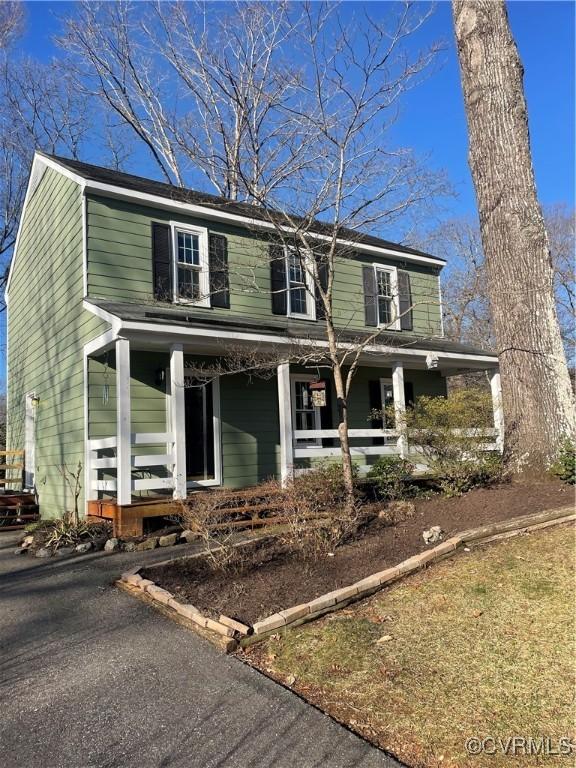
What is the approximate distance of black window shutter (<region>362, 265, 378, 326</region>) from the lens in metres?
13.2

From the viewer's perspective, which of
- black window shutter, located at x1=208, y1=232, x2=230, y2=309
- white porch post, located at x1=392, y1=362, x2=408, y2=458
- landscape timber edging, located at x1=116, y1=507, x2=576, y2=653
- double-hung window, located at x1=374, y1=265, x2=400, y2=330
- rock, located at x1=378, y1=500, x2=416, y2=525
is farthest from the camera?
double-hung window, located at x1=374, y1=265, x2=400, y2=330

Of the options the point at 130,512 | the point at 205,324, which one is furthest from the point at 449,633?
the point at 205,324

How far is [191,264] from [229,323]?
6.86 feet

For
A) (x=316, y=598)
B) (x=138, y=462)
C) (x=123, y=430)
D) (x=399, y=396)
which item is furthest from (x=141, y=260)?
(x=316, y=598)

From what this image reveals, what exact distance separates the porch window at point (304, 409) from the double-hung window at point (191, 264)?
8.86 ft

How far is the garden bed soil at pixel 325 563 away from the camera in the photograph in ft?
15.4

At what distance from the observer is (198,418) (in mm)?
10273

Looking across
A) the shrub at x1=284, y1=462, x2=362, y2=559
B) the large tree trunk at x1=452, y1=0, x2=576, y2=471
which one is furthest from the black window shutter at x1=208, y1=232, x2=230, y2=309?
the large tree trunk at x1=452, y1=0, x2=576, y2=471

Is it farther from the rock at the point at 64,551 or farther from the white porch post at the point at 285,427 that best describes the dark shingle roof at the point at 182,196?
the rock at the point at 64,551

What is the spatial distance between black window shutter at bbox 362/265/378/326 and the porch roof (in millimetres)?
910

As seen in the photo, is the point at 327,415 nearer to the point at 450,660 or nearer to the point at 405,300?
the point at 405,300

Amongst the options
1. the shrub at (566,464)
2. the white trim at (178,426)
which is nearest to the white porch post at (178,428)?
the white trim at (178,426)

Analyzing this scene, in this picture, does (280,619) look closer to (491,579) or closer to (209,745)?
(209,745)

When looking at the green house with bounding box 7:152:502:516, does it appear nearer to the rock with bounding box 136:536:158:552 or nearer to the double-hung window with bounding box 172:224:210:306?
the double-hung window with bounding box 172:224:210:306
